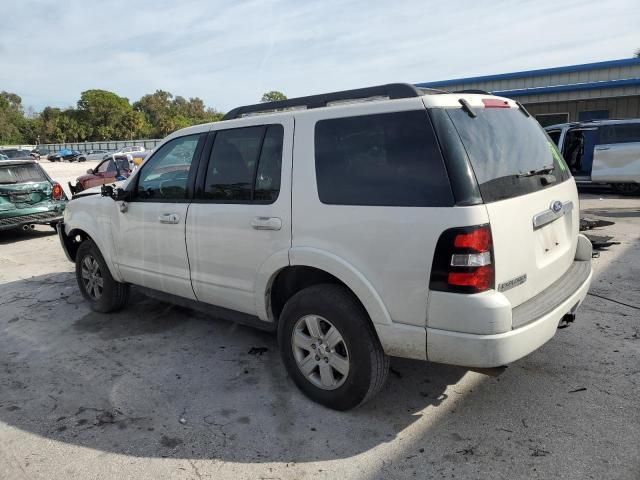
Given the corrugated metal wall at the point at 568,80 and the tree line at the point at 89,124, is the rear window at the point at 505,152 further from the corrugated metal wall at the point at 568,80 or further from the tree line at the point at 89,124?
the tree line at the point at 89,124

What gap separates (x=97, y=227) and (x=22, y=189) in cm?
592

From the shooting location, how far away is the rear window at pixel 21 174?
9.61 m

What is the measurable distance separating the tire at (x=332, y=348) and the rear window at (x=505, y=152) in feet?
3.42

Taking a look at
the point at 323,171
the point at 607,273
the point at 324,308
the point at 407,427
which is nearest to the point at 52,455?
the point at 324,308

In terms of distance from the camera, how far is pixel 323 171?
3096mm

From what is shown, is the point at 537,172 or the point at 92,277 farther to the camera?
the point at 92,277

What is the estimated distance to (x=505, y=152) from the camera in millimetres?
2898

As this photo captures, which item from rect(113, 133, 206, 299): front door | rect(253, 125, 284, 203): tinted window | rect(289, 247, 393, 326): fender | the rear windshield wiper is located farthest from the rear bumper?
rect(113, 133, 206, 299): front door

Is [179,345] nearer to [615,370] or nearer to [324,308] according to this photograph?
[324,308]

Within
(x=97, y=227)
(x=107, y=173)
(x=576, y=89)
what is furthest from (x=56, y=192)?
(x=576, y=89)

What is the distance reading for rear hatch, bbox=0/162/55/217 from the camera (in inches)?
372

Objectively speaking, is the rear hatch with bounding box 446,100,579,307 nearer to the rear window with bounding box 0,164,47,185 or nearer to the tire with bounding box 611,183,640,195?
the rear window with bounding box 0,164,47,185

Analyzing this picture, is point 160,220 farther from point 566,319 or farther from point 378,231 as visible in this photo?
point 566,319

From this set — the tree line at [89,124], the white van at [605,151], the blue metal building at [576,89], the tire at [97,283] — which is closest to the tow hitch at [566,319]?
the tire at [97,283]
